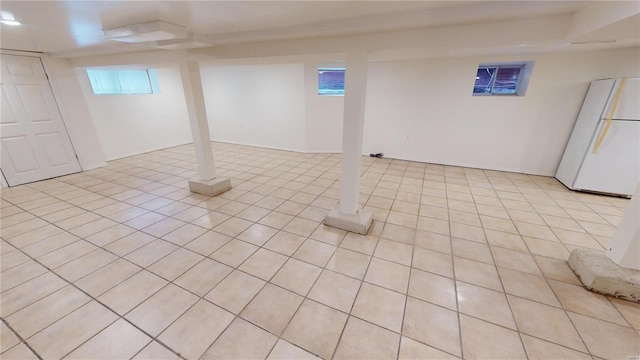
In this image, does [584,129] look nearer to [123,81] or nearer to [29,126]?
[29,126]

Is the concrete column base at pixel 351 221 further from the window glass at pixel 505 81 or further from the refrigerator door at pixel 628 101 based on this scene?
the window glass at pixel 505 81

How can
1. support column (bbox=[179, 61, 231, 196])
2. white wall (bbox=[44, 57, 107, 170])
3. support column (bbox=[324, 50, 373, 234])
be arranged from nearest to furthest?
support column (bbox=[324, 50, 373, 234]) → support column (bbox=[179, 61, 231, 196]) → white wall (bbox=[44, 57, 107, 170])

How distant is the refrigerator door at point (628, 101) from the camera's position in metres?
3.22

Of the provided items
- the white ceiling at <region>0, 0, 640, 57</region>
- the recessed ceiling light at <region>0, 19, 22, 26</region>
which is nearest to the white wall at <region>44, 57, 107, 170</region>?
the white ceiling at <region>0, 0, 640, 57</region>

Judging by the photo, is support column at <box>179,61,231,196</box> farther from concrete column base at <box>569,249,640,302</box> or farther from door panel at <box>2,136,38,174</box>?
concrete column base at <box>569,249,640,302</box>

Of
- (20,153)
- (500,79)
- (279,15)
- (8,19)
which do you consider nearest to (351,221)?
(279,15)

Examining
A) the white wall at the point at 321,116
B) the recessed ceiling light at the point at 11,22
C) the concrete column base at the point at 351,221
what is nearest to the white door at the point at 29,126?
the recessed ceiling light at the point at 11,22

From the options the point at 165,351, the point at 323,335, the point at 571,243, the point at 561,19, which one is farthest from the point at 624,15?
the point at 165,351

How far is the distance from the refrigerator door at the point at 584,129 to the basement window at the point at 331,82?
4235mm

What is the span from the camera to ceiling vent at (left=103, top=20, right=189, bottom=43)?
2.01 metres

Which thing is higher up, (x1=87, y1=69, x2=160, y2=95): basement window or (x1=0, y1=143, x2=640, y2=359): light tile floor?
(x1=87, y1=69, x2=160, y2=95): basement window

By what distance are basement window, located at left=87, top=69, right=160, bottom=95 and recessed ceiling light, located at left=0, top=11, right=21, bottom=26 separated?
3.51m

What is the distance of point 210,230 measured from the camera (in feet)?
9.14

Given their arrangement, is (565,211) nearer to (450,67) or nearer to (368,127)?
(450,67)
